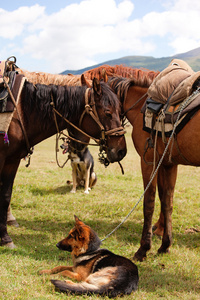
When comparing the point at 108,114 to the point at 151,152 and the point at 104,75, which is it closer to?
the point at 151,152

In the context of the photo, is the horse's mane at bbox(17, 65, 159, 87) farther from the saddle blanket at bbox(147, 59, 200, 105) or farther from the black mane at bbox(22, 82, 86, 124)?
the saddle blanket at bbox(147, 59, 200, 105)

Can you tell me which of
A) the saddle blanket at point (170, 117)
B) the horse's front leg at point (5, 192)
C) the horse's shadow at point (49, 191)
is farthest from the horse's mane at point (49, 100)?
the horse's shadow at point (49, 191)

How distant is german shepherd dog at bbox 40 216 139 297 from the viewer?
130 inches

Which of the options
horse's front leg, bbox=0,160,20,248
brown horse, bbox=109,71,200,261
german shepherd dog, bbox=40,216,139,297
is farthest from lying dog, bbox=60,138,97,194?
german shepherd dog, bbox=40,216,139,297

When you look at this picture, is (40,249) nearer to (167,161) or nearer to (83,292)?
(83,292)

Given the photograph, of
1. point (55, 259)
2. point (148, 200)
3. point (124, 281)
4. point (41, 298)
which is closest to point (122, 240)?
point (148, 200)

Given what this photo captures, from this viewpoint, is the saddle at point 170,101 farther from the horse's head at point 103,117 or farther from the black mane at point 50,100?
the black mane at point 50,100

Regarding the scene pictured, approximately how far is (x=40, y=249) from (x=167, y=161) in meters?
2.44

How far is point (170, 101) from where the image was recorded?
429 centimetres

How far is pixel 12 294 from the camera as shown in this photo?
10.6ft

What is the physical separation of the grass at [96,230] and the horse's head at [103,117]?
1.76 m

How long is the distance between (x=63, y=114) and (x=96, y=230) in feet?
8.13

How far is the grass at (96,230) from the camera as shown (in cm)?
359

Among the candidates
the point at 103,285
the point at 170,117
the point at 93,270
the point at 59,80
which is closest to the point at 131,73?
the point at 59,80
